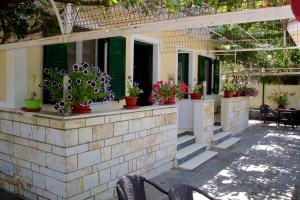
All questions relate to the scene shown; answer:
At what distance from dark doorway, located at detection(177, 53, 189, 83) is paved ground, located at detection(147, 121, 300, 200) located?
2861 millimetres

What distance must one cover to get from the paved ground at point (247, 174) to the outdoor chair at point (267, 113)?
16.8 feet

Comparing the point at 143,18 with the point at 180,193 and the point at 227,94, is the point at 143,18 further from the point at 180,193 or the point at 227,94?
the point at 227,94

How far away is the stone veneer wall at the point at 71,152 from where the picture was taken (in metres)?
4.31

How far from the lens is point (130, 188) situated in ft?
11.2

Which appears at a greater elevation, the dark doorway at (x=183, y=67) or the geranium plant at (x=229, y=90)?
the dark doorway at (x=183, y=67)

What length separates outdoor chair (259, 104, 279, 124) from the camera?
15073 mm

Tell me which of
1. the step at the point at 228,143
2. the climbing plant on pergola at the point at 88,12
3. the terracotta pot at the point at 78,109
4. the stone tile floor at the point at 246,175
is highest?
the climbing plant on pergola at the point at 88,12

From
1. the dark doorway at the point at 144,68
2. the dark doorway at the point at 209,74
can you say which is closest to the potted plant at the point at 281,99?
the dark doorway at the point at 209,74

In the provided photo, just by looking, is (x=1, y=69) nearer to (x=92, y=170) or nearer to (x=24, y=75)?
(x=24, y=75)

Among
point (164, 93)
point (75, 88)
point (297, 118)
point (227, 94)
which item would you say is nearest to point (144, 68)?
point (164, 93)

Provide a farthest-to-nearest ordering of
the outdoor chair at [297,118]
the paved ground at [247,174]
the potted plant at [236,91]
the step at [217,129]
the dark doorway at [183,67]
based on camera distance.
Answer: the outdoor chair at [297,118]
the potted plant at [236,91]
the dark doorway at [183,67]
the step at [217,129]
the paved ground at [247,174]

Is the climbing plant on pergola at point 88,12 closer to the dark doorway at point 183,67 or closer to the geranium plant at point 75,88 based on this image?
the geranium plant at point 75,88

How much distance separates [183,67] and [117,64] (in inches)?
170

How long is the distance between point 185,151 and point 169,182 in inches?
70.9
